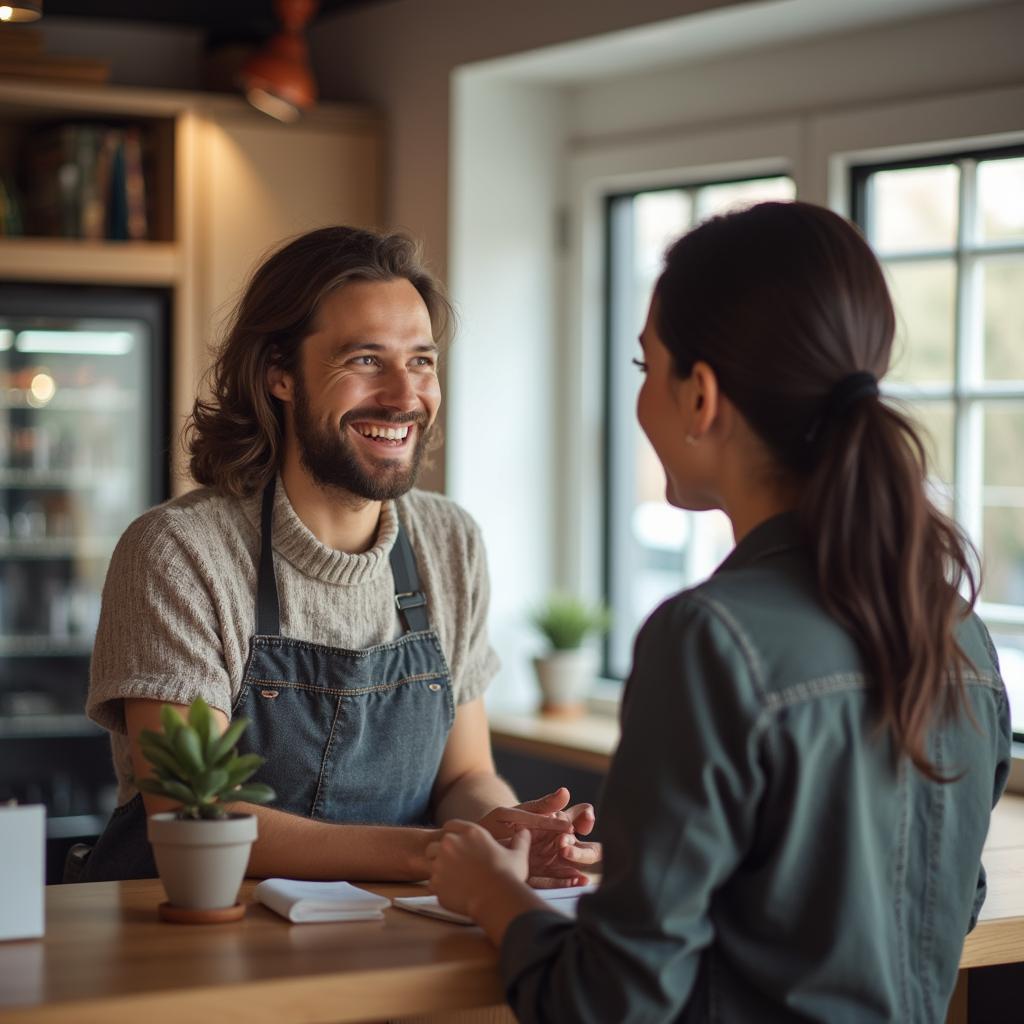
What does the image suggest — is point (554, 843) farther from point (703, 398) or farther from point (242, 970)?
point (703, 398)

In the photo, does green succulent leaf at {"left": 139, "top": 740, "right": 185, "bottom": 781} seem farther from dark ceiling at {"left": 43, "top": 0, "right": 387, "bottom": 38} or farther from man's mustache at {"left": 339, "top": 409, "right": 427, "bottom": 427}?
dark ceiling at {"left": 43, "top": 0, "right": 387, "bottom": 38}

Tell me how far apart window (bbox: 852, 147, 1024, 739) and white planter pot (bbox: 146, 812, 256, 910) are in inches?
84.1

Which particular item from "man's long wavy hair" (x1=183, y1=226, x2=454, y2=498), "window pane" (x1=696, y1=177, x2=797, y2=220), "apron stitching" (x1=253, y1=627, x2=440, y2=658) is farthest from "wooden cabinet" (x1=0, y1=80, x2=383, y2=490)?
"apron stitching" (x1=253, y1=627, x2=440, y2=658)

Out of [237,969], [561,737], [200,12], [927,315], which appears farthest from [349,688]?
[200,12]

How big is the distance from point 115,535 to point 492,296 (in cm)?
132

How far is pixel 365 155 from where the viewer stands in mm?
4387

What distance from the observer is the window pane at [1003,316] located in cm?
338

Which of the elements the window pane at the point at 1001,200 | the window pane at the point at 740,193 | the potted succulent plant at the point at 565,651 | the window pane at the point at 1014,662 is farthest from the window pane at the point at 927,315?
the potted succulent plant at the point at 565,651

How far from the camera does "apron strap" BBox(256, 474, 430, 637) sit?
2.11m

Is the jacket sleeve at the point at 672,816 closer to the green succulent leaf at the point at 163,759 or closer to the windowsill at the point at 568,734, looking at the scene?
Result: the green succulent leaf at the point at 163,759

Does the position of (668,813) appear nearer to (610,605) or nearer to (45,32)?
(610,605)

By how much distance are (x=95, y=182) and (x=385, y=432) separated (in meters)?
2.39

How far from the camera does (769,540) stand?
1421 mm

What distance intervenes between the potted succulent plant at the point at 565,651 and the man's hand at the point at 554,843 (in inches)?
85.0
